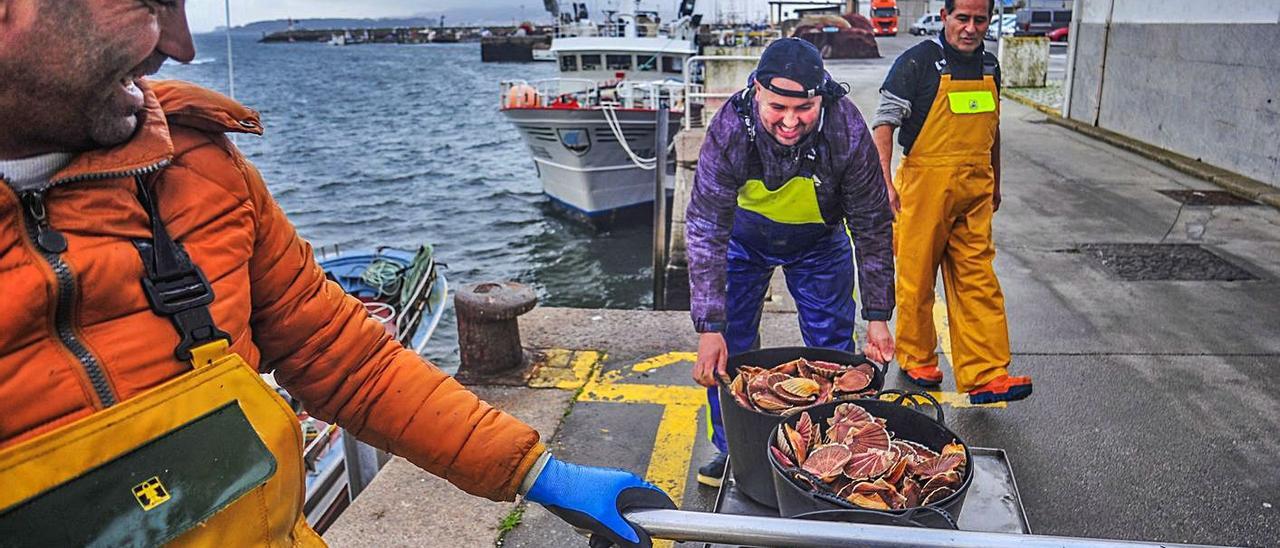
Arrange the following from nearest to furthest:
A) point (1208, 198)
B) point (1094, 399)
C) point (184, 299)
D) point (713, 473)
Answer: point (184, 299), point (713, 473), point (1094, 399), point (1208, 198)

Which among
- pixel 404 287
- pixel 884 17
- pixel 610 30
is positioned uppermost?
pixel 884 17

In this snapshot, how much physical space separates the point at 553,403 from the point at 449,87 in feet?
247

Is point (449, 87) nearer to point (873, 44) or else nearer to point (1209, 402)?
point (873, 44)

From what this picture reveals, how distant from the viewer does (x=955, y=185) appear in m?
4.31

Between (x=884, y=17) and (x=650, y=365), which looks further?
(x=884, y=17)

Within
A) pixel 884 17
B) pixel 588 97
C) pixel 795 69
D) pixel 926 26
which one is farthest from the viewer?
pixel 884 17

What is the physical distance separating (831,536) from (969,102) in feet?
10.1

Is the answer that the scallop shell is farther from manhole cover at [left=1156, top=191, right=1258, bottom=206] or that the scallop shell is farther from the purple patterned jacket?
manhole cover at [left=1156, top=191, right=1258, bottom=206]

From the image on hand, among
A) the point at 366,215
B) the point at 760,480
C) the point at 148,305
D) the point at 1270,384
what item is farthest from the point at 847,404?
the point at 366,215

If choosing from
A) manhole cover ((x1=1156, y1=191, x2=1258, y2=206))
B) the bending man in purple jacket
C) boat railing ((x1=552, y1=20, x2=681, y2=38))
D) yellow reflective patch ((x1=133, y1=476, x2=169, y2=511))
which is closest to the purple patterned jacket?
the bending man in purple jacket

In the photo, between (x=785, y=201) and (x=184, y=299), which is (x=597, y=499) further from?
(x=785, y=201)

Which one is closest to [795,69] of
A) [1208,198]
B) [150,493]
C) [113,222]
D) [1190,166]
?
[113,222]

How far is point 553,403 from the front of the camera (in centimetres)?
473

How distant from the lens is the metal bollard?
16.0 ft
